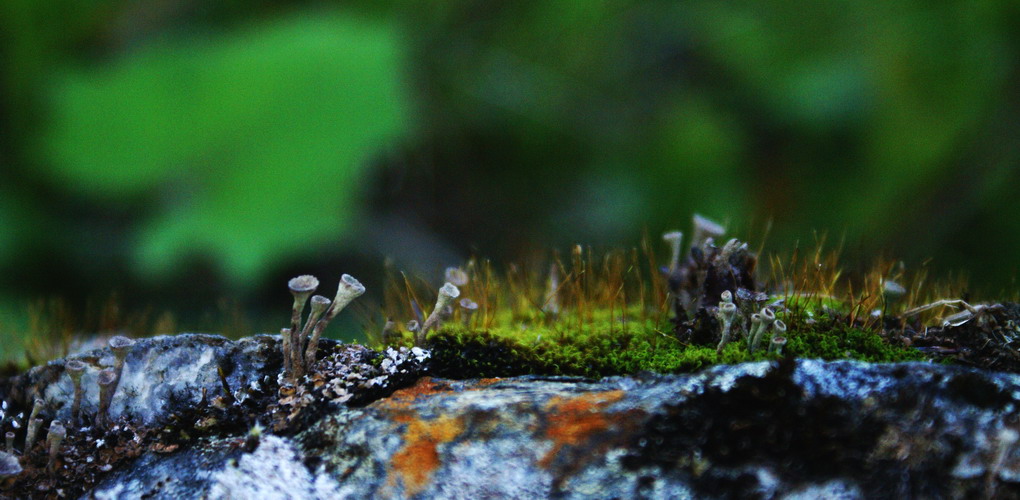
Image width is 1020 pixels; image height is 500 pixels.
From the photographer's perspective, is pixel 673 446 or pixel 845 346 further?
pixel 845 346

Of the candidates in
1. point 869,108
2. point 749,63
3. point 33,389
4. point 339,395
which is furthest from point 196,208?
point 869,108

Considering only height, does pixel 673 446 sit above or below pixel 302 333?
below

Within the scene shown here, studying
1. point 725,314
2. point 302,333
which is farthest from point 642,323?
point 302,333

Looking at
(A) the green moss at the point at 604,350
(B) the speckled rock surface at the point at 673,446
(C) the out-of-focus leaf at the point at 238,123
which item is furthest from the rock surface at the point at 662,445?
(C) the out-of-focus leaf at the point at 238,123

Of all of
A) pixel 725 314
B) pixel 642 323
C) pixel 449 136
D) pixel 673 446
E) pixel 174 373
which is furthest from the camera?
pixel 449 136

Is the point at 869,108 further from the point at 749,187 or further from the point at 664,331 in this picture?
the point at 664,331

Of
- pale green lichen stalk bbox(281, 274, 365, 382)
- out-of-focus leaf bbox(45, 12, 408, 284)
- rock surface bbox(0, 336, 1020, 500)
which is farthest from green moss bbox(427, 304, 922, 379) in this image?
out-of-focus leaf bbox(45, 12, 408, 284)

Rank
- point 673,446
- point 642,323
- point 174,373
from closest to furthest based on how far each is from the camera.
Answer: point 673,446 < point 174,373 < point 642,323

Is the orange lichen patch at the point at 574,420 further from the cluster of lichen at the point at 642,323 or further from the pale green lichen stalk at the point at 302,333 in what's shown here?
the pale green lichen stalk at the point at 302,333

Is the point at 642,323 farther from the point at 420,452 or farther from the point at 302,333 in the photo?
the point at 302,333
